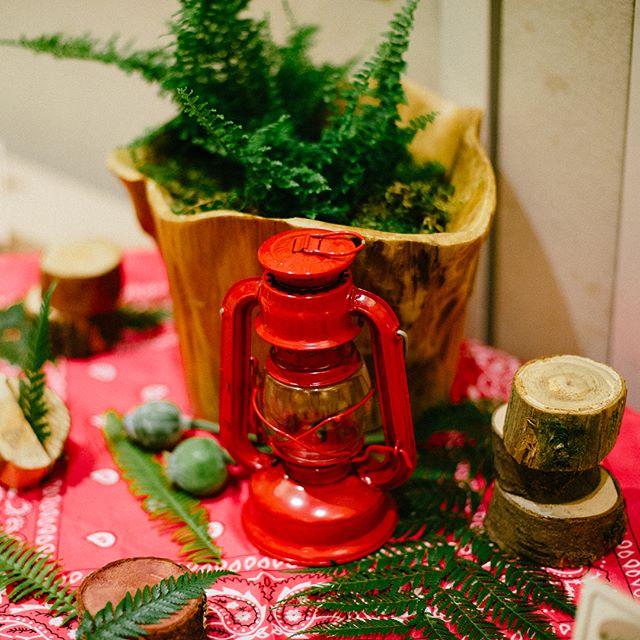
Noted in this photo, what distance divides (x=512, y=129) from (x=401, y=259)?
0.56m

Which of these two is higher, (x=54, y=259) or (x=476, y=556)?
(x=54, y=259)

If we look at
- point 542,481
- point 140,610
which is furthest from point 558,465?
point 140,610

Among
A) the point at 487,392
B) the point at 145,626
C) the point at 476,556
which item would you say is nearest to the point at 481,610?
the point at 476,556

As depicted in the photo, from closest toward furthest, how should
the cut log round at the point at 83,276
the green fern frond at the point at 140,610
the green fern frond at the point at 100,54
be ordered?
the green fern frond at the point at 140,610
the green fern frond at the point at 100,54
the cut log round at the point at 83,276

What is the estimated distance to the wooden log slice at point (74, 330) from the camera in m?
1.67

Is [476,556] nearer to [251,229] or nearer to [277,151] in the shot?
[251,229]

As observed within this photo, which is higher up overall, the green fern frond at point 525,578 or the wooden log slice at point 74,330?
the wooden log slice at point 74,330

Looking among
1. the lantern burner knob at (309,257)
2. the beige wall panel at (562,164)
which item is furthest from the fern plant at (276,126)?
the beige wall panel at (562,164)

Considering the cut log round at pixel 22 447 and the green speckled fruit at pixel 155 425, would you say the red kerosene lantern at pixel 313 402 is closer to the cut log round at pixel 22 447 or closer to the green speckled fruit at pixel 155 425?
the green speckled fruit at pixel 155 425

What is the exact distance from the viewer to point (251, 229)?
120 centimetres

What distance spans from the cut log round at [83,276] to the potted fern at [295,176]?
0.69ft

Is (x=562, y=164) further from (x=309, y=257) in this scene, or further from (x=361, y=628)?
(x=361, y=628)

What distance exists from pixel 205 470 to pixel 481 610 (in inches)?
19.7

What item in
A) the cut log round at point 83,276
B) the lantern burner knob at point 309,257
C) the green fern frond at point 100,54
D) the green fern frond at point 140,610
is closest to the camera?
the green fern frond at point 140,610
